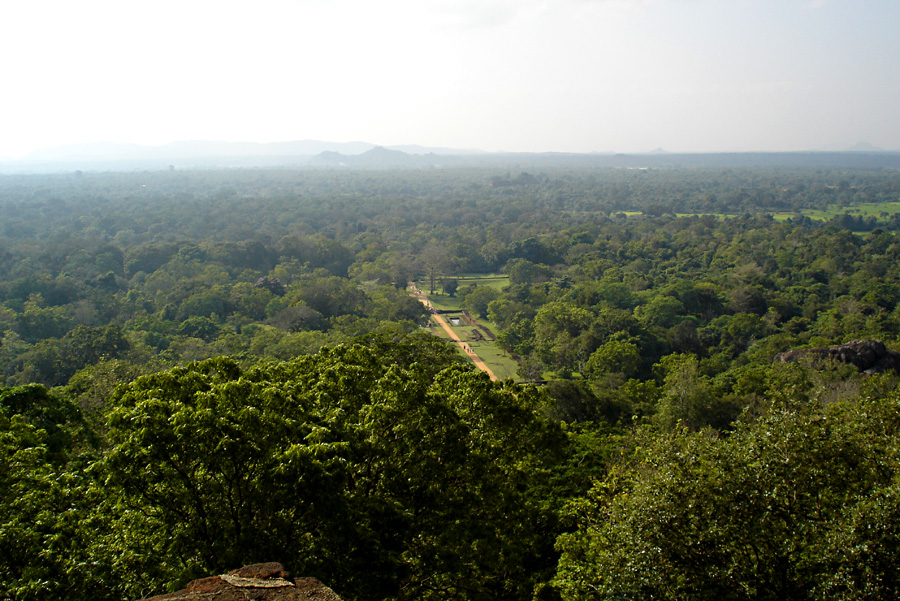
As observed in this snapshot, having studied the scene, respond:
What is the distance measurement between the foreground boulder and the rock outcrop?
3003 cm

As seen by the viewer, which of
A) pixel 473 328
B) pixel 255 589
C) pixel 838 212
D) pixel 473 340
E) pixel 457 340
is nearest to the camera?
pixel 255 589

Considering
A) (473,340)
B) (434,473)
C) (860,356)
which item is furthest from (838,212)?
(434,473)

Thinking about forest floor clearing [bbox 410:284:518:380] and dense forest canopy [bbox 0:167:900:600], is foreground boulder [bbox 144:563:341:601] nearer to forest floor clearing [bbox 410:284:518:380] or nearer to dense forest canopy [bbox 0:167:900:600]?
dense forest canopy [bbox 0:167:900:600]

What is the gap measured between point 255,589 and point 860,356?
3281 centimetres

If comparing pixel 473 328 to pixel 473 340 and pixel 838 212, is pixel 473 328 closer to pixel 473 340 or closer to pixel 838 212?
pixel 473 340

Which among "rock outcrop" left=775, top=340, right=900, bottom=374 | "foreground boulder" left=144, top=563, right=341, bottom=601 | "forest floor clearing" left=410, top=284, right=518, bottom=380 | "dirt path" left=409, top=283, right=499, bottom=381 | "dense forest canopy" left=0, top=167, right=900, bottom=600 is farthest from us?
"forest floor clearing" left=410, top=284, right=518, bottom=380

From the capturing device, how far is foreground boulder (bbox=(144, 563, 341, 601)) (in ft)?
17.6

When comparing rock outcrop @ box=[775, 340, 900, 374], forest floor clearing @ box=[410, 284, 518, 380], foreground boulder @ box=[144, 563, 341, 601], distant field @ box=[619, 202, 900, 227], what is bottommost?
forest floor clearing @ box=[410, 284, 518, 380]

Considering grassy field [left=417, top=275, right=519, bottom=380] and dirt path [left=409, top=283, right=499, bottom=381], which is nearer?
dirt path [left=409, top=283, right=499, bottom=381]

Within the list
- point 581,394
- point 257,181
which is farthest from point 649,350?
point 257,181

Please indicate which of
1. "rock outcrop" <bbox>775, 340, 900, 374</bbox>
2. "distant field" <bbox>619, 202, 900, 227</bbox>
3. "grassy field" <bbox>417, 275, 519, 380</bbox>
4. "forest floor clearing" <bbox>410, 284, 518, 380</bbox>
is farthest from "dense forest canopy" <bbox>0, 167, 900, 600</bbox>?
"distant field" <bbox>619, 202, 900, 227</bbox>

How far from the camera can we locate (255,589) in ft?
18.1

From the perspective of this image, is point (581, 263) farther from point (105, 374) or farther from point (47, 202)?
point (47, 202)

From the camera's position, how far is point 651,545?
8117mm
